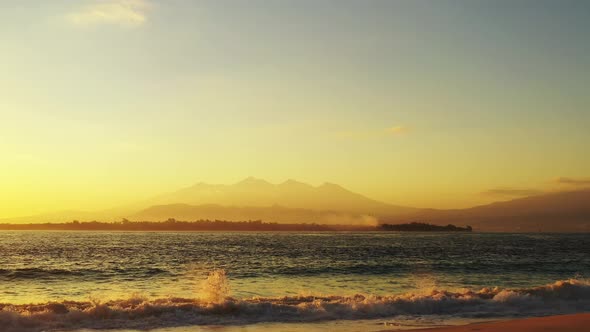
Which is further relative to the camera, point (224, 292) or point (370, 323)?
point (224, 292)

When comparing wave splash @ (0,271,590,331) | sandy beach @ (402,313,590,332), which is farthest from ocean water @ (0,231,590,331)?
sandy beach @ (402,313,590,332)

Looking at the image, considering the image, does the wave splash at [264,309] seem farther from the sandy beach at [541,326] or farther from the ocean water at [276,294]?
the sandy beach at [541,326]

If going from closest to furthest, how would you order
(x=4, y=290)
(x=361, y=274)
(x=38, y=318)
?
(x=38, y=318) < (x=4, y=290) < (x=361, y=274)

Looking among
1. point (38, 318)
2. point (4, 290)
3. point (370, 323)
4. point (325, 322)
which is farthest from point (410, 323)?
point (4, 290)

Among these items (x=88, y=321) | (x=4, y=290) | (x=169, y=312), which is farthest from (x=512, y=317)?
(x=4, y=290)

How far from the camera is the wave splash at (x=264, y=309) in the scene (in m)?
20.8

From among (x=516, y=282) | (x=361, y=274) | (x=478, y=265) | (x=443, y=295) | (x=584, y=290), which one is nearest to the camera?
(x=443, y=295)

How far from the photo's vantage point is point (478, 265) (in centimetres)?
5012

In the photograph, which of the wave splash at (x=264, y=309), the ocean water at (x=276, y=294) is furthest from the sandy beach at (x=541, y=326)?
the wave splash at (x=264, y=309)

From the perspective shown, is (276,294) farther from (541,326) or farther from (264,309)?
(541,326)

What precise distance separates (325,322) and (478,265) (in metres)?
33.3

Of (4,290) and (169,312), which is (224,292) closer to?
(169,312)

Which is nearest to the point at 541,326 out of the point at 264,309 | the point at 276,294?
the point at 264,309

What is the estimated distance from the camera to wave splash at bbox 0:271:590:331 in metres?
20.8
